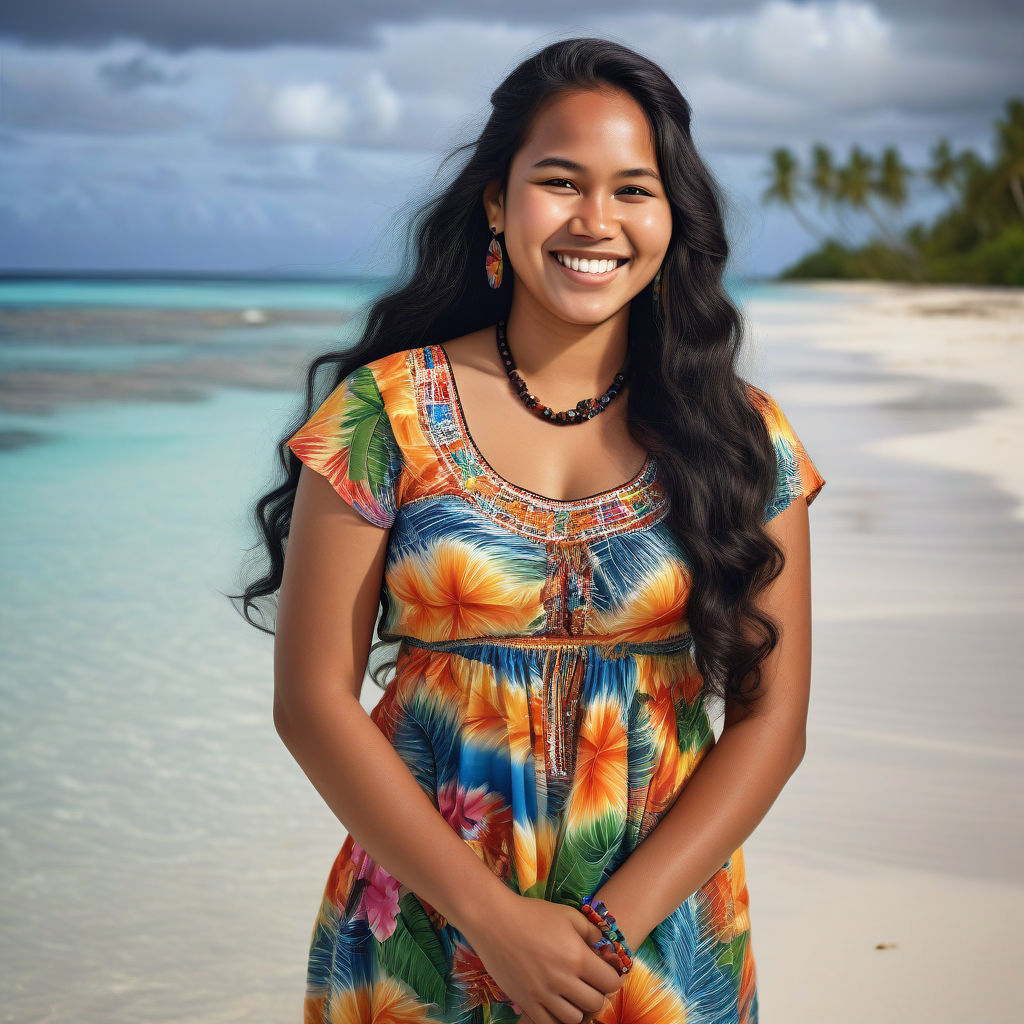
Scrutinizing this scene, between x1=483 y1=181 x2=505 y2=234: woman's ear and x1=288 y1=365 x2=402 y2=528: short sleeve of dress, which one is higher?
x1=483 y1=181 x2=505 y2=234: woman's ear

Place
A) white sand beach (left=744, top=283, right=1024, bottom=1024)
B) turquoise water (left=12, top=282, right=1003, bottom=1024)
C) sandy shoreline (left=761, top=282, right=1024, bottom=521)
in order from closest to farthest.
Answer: white sand beach (left=744, top=283, right=1024, bottom=1024), turquoise water (left=12, top=282, right=1003, bottom=1024), sandy shoreline (left=761, top=282, right=1024, bottom=521)

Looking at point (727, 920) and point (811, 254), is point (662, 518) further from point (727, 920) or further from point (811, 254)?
point (811, 254)

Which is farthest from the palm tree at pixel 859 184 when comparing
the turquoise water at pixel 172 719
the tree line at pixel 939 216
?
the turquoise water at pixel 172 719

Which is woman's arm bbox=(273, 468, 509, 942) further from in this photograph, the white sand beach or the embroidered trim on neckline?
the white sand beach

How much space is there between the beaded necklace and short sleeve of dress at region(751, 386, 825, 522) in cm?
20

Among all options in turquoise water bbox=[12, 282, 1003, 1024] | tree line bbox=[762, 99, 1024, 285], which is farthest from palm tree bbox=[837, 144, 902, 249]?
turquoise water bbox=[12, 282, 1003, 1024]

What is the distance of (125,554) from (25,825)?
11.0ft

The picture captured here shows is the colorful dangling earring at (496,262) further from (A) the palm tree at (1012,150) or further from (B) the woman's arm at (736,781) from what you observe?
(A) the palm tree at (1012,150)

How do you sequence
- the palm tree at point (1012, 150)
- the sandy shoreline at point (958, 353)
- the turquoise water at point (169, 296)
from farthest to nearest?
the palm tree at point (1012, 150)
the turquoise water at point (169, 296)
the sandy shoreline at point (958, 353)

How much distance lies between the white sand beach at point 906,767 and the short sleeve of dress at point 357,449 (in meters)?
0.61

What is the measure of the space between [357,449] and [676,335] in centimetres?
47

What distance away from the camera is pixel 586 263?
154cm

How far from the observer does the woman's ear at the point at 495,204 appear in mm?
1661

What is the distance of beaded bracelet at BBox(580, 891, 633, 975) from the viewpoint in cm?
143
